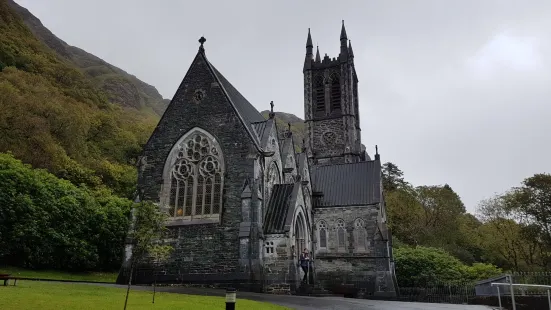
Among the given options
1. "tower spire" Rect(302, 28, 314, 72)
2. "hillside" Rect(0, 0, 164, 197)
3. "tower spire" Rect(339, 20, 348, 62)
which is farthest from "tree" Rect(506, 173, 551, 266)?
"hillside" Rect(0, 0, 164, 197)

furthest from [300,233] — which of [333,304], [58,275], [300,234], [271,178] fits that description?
[58,275]

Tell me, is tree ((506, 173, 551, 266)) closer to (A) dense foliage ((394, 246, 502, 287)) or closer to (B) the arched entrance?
(A) dense foliage ((394, 246, 502, 287))

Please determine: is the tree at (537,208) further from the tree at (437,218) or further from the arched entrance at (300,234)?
the arched entrance at (300,234)

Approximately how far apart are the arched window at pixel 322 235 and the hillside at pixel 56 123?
22.0 meters

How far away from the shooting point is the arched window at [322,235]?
3421 cm

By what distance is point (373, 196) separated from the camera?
1348 inches

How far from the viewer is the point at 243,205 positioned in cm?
2444

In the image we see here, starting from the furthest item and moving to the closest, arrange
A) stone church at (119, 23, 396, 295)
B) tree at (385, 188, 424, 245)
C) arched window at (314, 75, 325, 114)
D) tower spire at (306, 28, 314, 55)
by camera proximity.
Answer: tower spire at (306, 28, 314, 55), arched window at (314, 75, 325, 114), tree at (385, 188, 424, 245), stone church at (119, 23, 396, 295)

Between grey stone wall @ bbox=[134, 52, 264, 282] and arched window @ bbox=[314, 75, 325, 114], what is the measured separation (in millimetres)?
31743

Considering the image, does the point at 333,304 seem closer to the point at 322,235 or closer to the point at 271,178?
the point at 271,178

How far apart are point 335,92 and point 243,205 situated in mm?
37084

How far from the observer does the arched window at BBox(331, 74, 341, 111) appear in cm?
5769

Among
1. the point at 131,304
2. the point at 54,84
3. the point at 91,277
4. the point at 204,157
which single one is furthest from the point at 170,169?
the point at 54,84

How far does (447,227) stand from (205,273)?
4515cm
